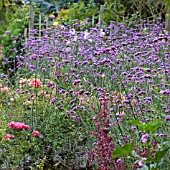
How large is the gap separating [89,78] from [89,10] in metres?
5.98

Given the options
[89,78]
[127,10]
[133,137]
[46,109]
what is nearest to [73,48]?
[89,78]

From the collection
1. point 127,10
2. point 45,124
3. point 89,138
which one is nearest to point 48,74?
point 45,124

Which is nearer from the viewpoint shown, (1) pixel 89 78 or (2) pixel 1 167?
(2) pixel 1 167

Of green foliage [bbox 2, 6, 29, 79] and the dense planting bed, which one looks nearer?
the dense planting bed

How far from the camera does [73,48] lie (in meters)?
6.86

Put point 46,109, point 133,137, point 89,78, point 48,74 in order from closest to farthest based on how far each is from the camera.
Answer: point 133,137
point 46,109
point 89,78
point 48,74

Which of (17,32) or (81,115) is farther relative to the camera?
(17,32)

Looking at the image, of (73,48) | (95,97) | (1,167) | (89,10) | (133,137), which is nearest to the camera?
(133,137)

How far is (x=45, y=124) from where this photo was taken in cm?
488

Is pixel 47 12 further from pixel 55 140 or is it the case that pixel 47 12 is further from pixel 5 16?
pixel 55 140

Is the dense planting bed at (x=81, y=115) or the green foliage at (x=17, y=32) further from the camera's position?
the green foliage at (x=17, y=32)

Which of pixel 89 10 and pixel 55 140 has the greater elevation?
pixel 89 10

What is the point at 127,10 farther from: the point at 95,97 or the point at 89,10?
the point at 95,97

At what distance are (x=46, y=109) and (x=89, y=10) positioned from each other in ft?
21.8
